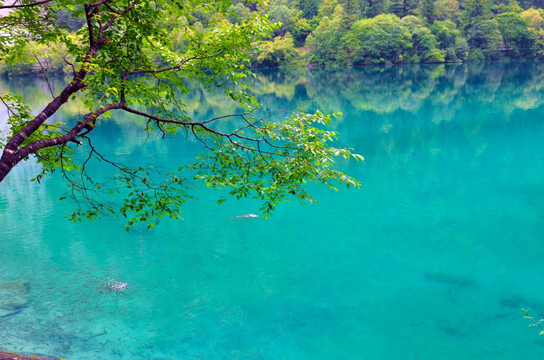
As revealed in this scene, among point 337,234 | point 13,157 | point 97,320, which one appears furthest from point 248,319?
point 13,157

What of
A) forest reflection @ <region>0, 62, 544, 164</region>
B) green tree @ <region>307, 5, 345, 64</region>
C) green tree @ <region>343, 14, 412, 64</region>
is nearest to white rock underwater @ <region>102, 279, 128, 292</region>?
forest reflection @ <region>0, 62, 544, 164</region>

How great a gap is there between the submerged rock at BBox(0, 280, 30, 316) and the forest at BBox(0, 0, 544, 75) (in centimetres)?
9193

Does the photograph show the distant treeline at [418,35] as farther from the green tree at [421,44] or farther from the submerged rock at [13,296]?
the submerged rock at [13,296]

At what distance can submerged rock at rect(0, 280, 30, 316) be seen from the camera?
38.7 ft

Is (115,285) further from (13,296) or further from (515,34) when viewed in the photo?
(515,34)

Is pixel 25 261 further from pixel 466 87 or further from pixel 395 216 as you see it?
pixel 466 87

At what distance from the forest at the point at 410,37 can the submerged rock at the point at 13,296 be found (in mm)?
91925

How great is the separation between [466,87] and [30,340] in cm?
6120

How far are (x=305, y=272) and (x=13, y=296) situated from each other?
8.57 meters

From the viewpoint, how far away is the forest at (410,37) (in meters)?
103

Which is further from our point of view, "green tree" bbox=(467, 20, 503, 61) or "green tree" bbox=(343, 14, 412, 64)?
"green tree" bbox=(467, 20, 503, 61)

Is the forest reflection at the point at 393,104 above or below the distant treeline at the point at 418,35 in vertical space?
below

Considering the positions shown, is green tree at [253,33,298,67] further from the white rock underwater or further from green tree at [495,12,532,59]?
the white rock underwater

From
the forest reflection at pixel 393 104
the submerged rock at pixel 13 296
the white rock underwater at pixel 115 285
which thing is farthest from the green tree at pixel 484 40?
the submerged rock at pixel 13 296
